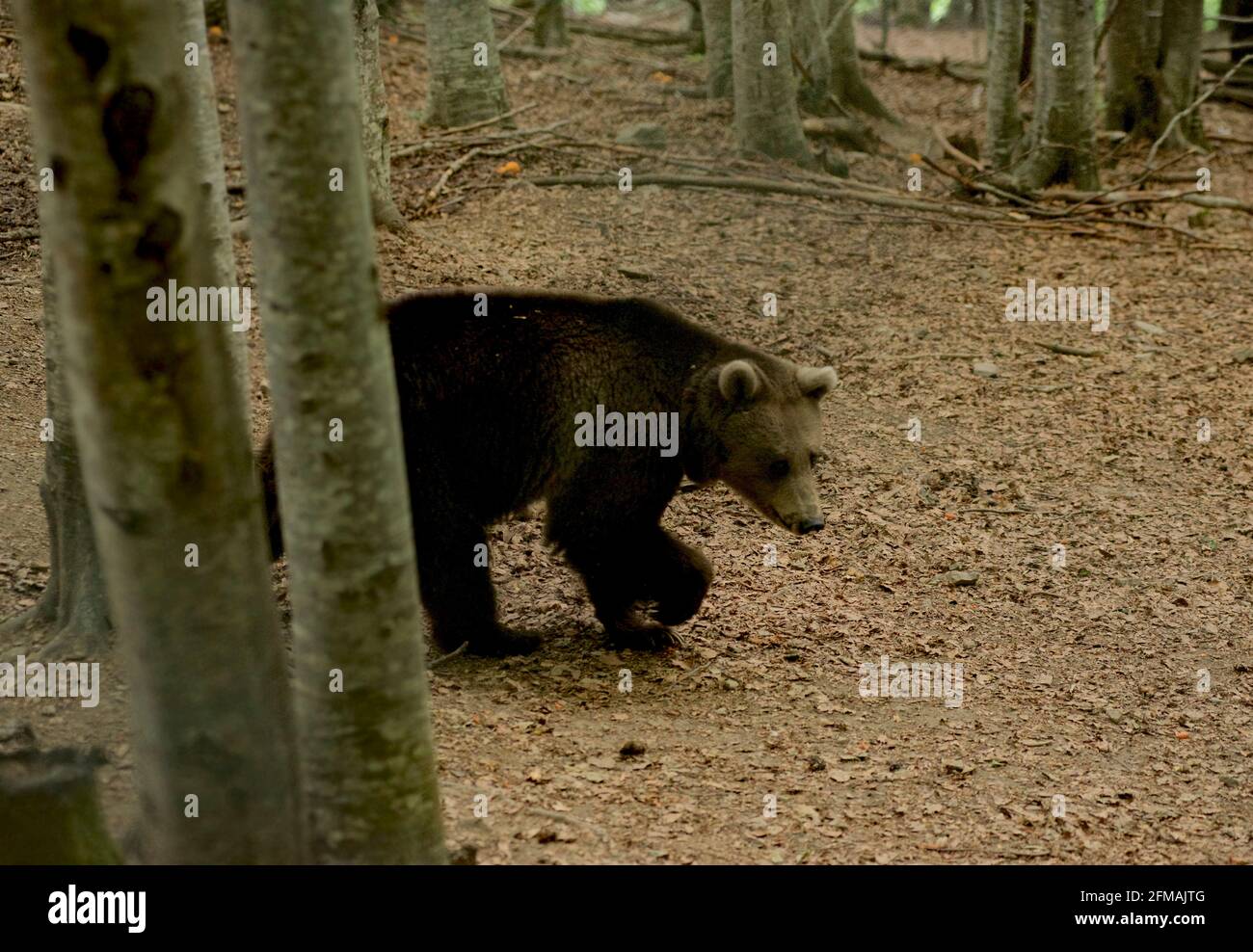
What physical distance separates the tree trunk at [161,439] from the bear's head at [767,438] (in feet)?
11.9

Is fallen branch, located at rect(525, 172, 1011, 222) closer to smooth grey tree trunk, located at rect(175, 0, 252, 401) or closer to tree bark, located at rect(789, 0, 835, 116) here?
tree bark, located at rect(789, 0, 835, 116)

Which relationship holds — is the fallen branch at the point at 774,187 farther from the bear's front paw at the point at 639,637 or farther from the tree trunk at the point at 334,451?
the tree trunk at the point at 334,451

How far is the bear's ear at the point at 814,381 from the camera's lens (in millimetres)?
6957

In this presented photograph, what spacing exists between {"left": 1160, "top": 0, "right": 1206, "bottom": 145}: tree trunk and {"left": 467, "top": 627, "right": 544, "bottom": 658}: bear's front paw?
45.3 feet

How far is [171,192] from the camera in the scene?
313 cm

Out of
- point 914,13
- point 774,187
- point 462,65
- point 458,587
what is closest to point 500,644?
point 458,587

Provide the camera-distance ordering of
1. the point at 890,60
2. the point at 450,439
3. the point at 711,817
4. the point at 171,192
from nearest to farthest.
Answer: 1. the point at 171,192
2. the point at 711,817
3. the point at 450,439
4. the point at 890,60

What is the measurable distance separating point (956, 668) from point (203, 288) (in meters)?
5.10

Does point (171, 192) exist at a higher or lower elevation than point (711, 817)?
higher

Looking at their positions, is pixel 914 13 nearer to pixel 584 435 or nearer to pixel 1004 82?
pixel 1004 82

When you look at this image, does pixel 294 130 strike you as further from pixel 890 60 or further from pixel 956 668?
pixel 890 60

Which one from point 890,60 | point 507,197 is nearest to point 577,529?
point 507,197

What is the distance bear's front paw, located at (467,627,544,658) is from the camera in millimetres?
6901

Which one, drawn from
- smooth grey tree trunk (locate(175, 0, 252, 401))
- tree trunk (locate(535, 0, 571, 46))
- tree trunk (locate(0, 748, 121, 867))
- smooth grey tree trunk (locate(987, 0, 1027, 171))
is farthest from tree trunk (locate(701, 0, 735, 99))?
tree trunk (locate(0, 748, 121, 867))
